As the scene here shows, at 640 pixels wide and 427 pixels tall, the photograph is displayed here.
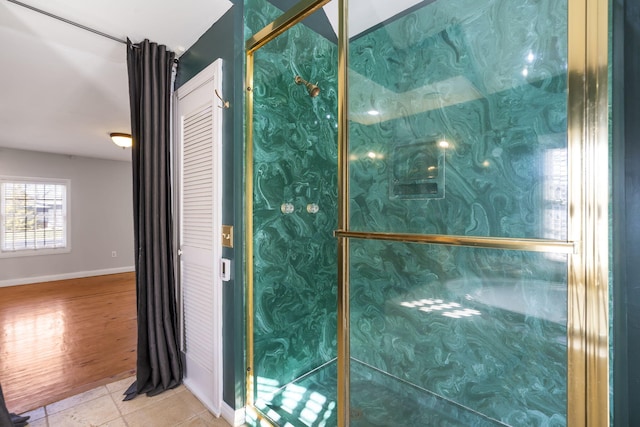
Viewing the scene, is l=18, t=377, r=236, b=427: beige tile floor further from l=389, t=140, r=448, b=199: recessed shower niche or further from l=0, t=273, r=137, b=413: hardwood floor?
l=389, t=140, r=448, b=199: recessed shower niche

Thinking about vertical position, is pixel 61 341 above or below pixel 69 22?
below

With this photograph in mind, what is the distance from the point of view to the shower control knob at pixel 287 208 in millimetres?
1833

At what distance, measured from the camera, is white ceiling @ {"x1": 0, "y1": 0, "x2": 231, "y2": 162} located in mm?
1601

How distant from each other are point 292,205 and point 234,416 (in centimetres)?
123

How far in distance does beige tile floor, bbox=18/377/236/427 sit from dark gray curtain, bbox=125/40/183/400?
0.09 meters

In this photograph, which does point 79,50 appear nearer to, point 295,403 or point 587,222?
point 295,403

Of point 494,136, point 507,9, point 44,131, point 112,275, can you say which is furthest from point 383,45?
point 112,275

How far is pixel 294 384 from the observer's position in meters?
1.93

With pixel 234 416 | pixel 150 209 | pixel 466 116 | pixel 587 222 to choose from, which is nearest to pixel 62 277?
pixel 150 209

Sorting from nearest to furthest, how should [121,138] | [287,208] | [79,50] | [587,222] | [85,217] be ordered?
1. [587,222]
2. [287,208]
3. [79,50]
4. [121,138]
5. [85,217]

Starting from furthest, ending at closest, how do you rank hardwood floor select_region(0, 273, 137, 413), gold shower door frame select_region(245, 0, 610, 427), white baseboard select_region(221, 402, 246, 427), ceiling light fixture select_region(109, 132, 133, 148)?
ceiling light fixture select_region(109, 132, 133, 148), hardwood floor select_region(0, 273, 137, 413), white baseboard select_region(221, 402, 246, 427), gold shower door frame select_region(245, 0, 610, 427)

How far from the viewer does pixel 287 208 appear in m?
1.86

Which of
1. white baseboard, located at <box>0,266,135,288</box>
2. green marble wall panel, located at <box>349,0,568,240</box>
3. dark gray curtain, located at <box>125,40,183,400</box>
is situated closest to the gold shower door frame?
green marble wall panel, located at <box>349,0,568,240</box>

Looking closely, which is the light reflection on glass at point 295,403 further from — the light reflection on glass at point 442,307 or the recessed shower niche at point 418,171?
the recessed shower niche at point 418,171
